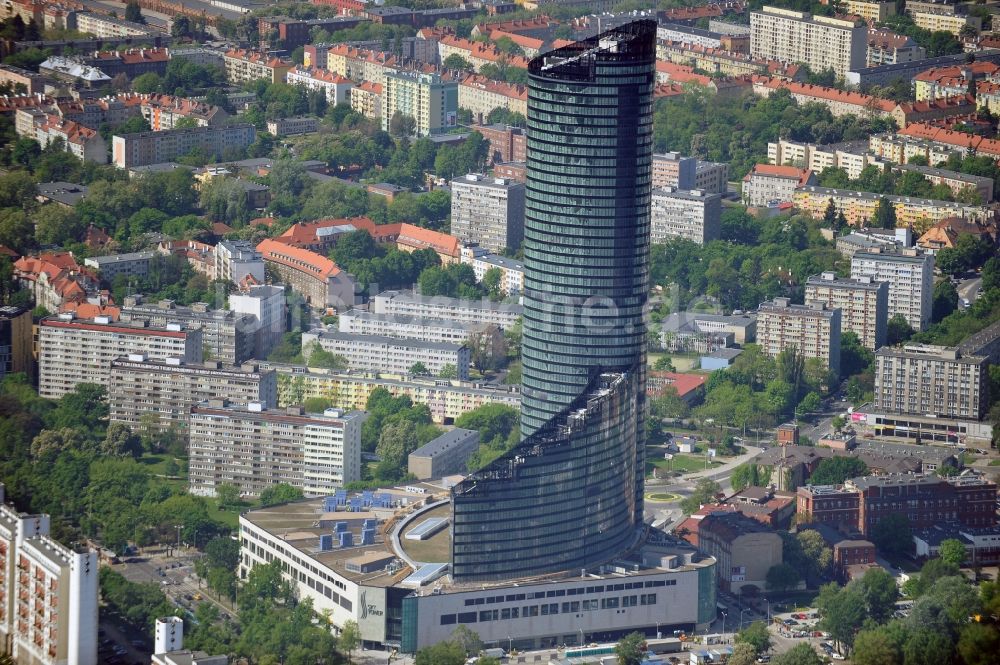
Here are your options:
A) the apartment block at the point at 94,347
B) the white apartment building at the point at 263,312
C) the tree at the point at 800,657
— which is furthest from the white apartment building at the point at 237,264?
the tree at the point at 800,657

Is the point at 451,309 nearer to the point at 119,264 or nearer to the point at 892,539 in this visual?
the point at 119,264

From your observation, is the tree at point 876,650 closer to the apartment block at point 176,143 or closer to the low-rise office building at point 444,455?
the low-rise office building at point 444,455

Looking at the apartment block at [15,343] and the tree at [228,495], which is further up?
the apartment block at [15,343]

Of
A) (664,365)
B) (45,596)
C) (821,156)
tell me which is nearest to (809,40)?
(821,156)

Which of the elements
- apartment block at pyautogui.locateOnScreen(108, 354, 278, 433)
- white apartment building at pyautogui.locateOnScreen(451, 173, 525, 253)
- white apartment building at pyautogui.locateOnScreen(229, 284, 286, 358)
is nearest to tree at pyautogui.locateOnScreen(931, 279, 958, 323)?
white apartment building at pyautogui.locateOnScreen(451, 173, 525, 253)

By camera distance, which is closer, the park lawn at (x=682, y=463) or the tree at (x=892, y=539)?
the tree at (x=892, y=539)

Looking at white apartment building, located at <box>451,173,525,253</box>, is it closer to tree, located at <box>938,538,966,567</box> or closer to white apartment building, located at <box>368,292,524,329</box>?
white apartment building, located at <box>368,292,524,329</box>

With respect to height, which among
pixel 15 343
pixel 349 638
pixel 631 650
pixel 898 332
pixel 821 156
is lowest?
pixel 631 650
